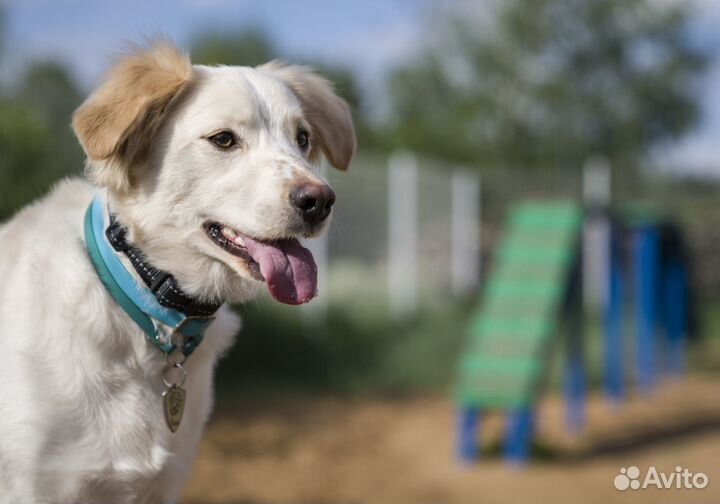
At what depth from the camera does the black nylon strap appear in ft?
8.82

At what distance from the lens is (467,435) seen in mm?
6621

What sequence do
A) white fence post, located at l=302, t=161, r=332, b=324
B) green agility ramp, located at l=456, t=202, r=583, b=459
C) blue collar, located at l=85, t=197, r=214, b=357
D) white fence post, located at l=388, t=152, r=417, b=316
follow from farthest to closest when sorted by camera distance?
white fence post, located at l=388, t=152, r=417, b=316
white fence post, located at l=302, t=161, r=332, b=324
green agility ramp, located at l=456, t=202, r=583, b=459
blue collar, located at l=85, t=197, r=214, b=357

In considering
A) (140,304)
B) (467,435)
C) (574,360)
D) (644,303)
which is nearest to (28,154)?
(467,435)

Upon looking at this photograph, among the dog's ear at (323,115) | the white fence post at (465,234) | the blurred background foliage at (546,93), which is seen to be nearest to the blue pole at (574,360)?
the dog's ear at (323,115)

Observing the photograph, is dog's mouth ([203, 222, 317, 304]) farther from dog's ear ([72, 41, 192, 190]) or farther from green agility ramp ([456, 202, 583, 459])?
green agility ramp ([456, 202, 583, 459])

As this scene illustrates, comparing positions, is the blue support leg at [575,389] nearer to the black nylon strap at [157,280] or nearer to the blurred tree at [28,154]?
the blurred tree at [28,154]

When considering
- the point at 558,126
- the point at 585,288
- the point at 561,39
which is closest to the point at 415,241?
the point at 585,288

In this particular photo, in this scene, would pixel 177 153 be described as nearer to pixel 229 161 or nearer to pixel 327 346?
pixel 229 161

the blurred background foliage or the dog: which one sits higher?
the dog

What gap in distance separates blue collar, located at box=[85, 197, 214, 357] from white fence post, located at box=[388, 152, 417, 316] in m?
8.81

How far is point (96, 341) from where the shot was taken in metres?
2.59

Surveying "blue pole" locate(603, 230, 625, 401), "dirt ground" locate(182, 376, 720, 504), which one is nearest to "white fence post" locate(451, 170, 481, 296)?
"blue pole" locate(603, 230, 625, 401)

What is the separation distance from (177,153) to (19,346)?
0.76 metres

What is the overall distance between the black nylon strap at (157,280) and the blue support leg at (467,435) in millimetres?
4163
